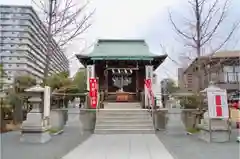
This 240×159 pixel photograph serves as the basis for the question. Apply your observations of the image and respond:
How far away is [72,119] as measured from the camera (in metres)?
12.1

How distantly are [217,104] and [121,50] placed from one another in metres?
12.8

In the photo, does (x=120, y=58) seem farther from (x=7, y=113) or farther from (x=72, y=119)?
(x=7, y=113)

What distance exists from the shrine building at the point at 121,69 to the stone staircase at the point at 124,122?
4.92 m

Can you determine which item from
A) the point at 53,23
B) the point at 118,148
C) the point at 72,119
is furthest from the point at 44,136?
the point at 53,23

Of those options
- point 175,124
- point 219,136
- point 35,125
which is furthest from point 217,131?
point 35,125

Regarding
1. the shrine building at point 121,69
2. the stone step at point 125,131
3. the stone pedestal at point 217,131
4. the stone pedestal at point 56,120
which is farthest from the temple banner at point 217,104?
the shrine building at point 121,69

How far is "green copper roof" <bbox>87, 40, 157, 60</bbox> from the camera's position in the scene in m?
17.3

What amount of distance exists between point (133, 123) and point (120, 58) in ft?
22.1

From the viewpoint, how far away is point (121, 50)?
20.1 m

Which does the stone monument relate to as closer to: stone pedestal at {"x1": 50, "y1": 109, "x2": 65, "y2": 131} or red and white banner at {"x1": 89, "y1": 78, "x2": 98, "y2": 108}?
red and white banner at {"x1": 89, "y1": 78, "x2": 98, "y2": 108}

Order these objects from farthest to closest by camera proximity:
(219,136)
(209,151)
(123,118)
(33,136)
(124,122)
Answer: (123,118)
(124,122)
(33,136)
(219,136)
(209,151)

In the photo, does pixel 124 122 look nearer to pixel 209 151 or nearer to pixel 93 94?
pixel 93 94

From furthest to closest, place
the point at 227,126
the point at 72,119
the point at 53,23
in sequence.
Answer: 1. the point at 72,119
2. the point at 53,23
3. the point at 227,126

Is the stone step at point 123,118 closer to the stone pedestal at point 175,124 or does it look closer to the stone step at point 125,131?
the stone pedestal at point 175,124
